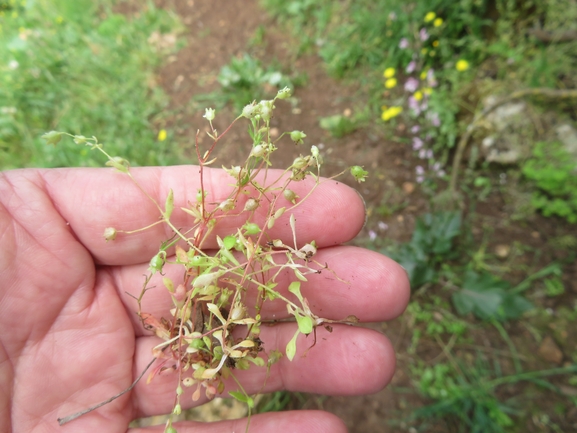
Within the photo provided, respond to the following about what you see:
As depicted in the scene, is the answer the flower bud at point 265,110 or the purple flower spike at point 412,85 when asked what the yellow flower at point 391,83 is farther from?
the flower bud at point 265,110

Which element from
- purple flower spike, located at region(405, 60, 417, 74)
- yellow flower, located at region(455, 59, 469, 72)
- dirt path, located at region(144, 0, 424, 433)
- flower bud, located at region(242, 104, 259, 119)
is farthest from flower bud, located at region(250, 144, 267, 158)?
yellow flower, located at region(455, 59, 469, 72)

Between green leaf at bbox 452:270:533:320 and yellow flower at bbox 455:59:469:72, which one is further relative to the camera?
yellow flower at bbox 455:59:469:72

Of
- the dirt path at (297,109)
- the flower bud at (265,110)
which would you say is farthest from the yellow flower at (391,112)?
the flower bud at (265,110)

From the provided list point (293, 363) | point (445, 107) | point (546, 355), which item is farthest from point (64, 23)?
point (546, 355)

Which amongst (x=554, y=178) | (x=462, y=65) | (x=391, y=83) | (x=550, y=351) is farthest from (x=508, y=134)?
(x=550, y=351)

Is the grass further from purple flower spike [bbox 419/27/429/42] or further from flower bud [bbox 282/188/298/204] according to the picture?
purple flower spike [bbox 419/27/429/42]

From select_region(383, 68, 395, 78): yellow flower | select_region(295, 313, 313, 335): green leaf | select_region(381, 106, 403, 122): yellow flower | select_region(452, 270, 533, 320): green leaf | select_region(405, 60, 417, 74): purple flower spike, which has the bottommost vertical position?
select_region(452, 270, 533, 320): green leaf

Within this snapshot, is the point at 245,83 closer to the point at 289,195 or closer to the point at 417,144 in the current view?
the point at 417,144

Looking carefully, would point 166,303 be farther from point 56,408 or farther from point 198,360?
point 56,408
